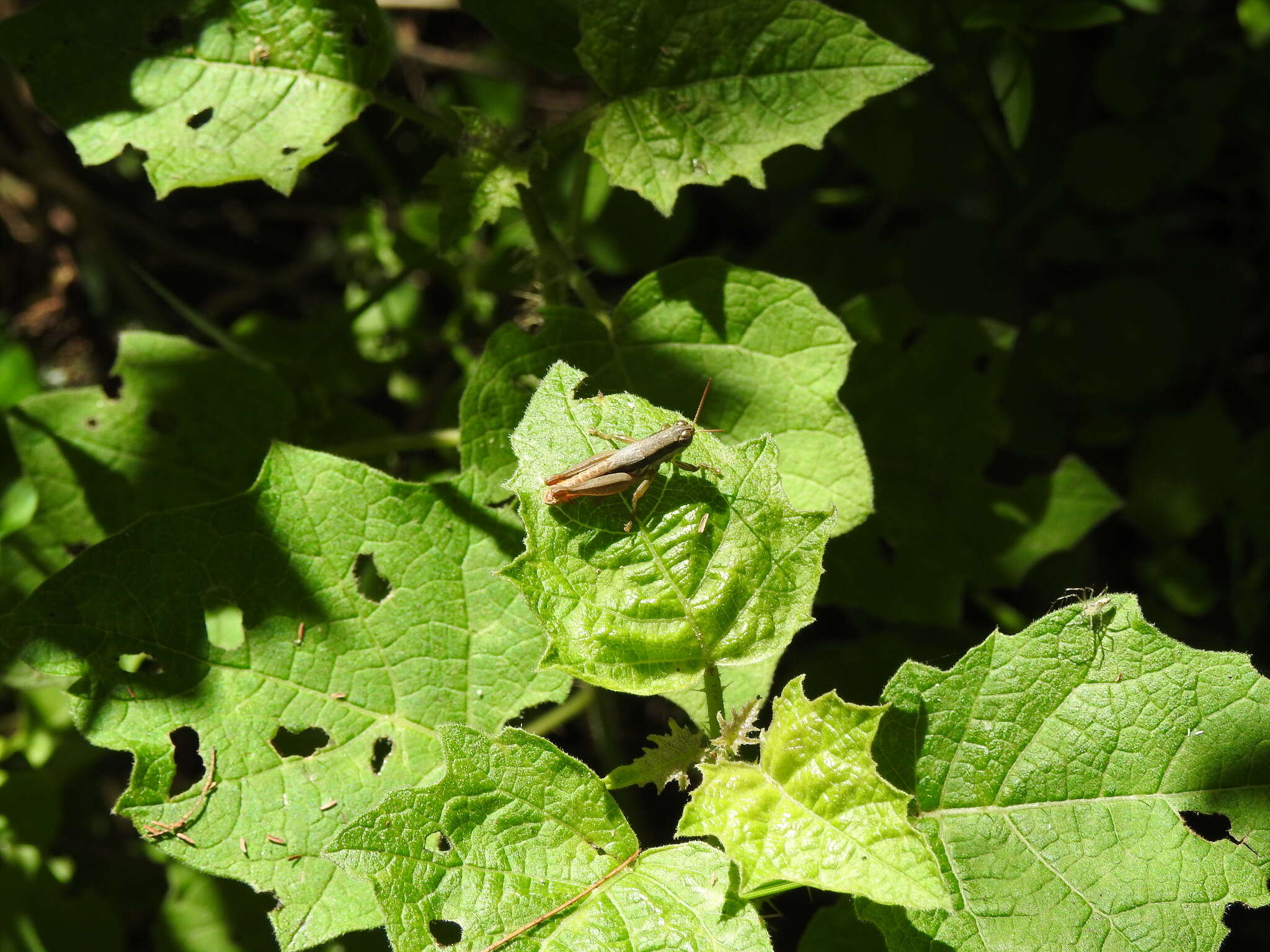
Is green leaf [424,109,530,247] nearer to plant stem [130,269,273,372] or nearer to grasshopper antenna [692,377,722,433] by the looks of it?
grasshopper antenna [692,377,722,433]

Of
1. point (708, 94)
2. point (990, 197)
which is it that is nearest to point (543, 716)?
point (708, 94)

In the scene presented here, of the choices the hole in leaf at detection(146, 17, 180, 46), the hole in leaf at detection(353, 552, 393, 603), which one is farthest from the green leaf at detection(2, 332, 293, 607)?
the hole in leaf at detection(146, 17, 180, 46)

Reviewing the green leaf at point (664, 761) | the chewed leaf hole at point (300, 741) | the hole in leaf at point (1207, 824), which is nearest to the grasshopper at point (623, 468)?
the green leaf at point (664, 761)

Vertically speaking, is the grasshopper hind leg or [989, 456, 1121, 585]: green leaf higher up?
the grasshopper hind leg

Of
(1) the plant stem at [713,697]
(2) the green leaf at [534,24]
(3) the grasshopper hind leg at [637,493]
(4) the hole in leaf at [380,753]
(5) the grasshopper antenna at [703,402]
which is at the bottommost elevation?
(4) the hole in leaf at [380,753]

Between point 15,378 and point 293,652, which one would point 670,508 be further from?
point 15,378

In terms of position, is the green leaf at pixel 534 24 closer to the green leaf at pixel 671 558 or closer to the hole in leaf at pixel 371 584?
the green leaf at pixel 671 558

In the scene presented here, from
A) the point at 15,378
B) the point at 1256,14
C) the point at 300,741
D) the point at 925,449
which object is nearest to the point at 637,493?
the point at 300,741
